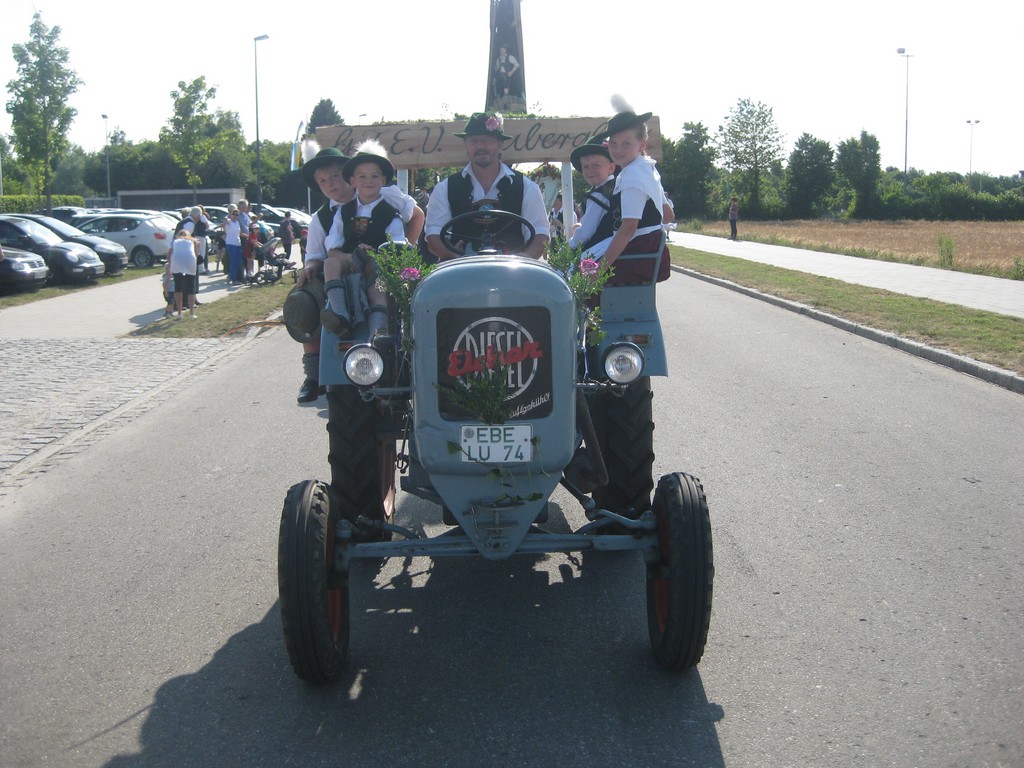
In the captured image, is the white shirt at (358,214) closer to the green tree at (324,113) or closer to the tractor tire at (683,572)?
the tractor tire at (683,572)

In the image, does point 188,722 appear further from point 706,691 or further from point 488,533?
point 706,691

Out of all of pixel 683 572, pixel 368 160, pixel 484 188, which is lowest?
pixel 683 572

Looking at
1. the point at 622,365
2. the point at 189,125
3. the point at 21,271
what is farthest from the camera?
the point at 189,125

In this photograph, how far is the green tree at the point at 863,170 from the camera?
78.8 metres

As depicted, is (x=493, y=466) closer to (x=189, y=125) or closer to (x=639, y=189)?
(x=639, y=189)

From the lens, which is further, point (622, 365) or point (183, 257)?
point (183, 257)

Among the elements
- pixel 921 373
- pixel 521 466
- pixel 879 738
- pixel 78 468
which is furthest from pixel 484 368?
pixel 921 373

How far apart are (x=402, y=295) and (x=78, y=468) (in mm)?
4546

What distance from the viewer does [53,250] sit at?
926 inches

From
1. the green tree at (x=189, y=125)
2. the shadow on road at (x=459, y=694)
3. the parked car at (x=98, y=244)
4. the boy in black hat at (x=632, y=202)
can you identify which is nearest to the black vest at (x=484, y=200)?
the boy in black hat at (x=632, y=202)

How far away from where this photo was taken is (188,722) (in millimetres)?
3688

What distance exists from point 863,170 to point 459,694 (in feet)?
268

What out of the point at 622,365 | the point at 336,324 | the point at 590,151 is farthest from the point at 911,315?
the point at 622,365

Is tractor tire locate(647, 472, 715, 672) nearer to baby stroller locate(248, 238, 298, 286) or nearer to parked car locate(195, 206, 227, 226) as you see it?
baby stroller locate(248, 238, 298, 286)
